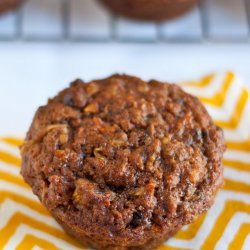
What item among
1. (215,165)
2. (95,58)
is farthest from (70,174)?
(95,58)

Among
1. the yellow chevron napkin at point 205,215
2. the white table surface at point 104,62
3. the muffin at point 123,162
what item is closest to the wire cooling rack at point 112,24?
the white table surface at point 104,62

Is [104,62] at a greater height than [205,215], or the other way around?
[104,62]

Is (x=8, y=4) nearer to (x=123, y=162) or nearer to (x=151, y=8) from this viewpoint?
(x=151, y=8)

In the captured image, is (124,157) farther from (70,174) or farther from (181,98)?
(181,98)

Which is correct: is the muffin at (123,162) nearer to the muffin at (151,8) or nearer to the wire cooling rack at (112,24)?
the muffin at (151,8)

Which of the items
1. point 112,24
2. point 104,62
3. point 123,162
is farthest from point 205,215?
point 112,24

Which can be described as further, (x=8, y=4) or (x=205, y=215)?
(x=8, y=4)

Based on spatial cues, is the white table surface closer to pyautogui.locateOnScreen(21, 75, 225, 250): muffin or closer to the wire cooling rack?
the wire cooling rack
